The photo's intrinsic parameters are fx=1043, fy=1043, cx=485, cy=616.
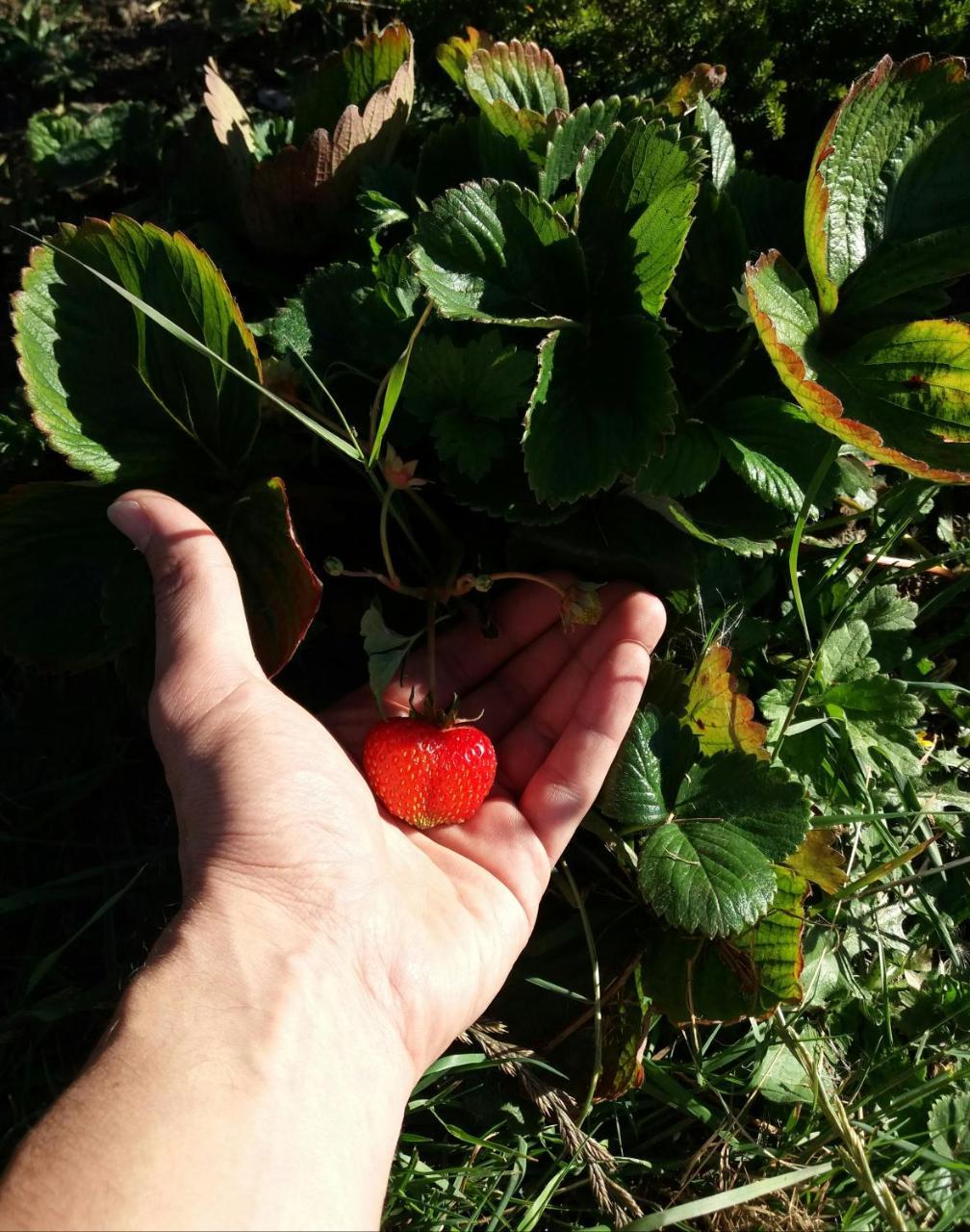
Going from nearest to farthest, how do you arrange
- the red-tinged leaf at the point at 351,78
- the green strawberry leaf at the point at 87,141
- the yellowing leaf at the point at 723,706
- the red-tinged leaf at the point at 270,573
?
1. the red-tinged leaf at the point at 270,573
2. the yellowing leaf at the point at 723,706
3. the red-tinged leaf at the point at 351,78
4. the green strawberry leaf at the point at 87,141

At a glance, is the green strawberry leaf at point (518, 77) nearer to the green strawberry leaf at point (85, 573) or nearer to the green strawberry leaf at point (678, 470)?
the green strawberry leaf at point (678, 470)

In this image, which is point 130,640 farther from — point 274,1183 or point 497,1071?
point 497,1071

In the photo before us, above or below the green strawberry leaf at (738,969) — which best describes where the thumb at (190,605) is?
above

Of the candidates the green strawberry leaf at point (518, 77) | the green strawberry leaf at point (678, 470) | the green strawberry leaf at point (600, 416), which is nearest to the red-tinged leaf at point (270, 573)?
the green strawberry leaf at point (600, 416)

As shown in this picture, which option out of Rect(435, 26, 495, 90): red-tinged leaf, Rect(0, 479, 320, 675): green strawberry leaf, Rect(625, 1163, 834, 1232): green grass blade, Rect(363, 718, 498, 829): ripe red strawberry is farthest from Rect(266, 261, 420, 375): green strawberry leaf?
Rect(625, 1163, 834, 1232): green grass blade

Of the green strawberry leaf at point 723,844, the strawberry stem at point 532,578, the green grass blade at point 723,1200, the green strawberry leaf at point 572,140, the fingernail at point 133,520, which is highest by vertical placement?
the green strawberry leaf at point 572,140

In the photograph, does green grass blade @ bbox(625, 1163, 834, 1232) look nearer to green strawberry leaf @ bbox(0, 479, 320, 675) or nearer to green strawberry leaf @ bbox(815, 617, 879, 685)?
green strawberry leaf @ bbox(815, 617, 879, 685)

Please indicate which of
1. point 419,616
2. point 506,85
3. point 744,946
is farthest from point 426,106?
point 744,946

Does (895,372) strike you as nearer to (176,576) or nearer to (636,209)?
(636,209)

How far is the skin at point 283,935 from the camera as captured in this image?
1.10 m

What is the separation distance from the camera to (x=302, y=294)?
5.39 feet

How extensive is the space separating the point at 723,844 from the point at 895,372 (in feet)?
2.40

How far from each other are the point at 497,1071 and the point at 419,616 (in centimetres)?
75

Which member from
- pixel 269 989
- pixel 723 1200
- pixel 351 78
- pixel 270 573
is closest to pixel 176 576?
pixel 270 573
